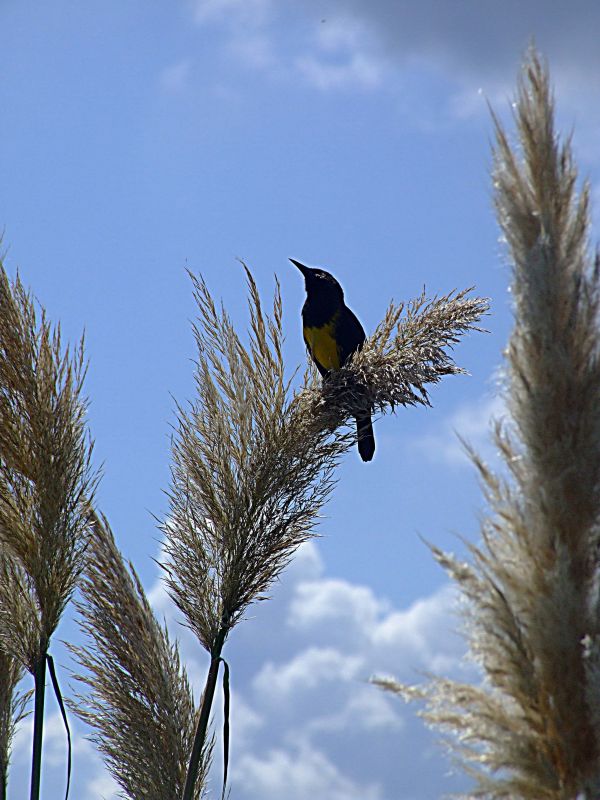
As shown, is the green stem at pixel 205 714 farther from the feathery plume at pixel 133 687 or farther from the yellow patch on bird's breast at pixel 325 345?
the yellow patch on bird's breast at pixel 325 345

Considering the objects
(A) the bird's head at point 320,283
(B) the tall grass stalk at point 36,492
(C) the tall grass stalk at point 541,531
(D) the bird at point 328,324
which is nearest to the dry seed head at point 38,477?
(B) the tall grass stalk at point 36,492

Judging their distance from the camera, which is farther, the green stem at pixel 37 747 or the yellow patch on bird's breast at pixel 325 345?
the yellow patch on bird's breast at pixel 325 345

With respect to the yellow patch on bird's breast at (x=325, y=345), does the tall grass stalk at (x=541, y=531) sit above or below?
below

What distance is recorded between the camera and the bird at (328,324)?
5.26 metres

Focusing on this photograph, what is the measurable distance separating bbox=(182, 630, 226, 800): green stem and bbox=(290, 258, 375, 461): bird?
2.47m

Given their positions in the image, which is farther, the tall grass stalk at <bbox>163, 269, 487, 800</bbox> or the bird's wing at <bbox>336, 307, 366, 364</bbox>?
the bird's wing at <bbox>336, 307, 366, 364</bbox>

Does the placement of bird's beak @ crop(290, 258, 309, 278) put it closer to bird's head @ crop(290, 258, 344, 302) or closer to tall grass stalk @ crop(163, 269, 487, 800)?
bird's head @ crop(290, 258, 344, 302)

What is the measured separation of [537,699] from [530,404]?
1.26 ft

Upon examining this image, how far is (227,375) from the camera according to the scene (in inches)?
103

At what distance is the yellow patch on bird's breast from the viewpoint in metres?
5.26

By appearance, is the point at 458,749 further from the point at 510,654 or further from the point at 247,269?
the point at 247,269

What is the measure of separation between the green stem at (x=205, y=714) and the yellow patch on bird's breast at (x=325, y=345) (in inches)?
111

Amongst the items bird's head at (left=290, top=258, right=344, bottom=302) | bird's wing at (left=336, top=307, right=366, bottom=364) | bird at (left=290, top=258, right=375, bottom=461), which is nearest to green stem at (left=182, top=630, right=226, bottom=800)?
bird at (left=290, top=258, right=375, bottom=461)

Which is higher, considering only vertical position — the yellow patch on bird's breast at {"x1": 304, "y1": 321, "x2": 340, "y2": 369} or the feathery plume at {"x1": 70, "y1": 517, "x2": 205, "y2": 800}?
the yellow patch on bird's breast at {"x1": 304, "y1": 321, "x2": 340, "y2": 369}
